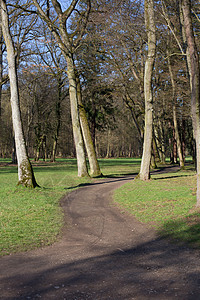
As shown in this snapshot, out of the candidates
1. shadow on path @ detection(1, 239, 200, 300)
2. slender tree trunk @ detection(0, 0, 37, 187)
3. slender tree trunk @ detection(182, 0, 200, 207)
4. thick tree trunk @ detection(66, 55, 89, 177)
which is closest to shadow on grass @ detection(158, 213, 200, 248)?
shadow on path @ detection(1, 239, 200, 300)

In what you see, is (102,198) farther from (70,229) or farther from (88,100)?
(88,100)

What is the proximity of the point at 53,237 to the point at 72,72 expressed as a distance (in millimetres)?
15455

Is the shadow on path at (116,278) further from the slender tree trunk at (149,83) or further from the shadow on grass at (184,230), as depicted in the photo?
the slender tree trunk at (149,83)

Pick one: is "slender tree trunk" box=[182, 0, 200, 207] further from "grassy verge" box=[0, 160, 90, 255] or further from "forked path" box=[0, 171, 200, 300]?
"grassy verge" box=[0, 160, 90, 255]

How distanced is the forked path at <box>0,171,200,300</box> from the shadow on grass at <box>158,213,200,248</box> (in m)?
0.30

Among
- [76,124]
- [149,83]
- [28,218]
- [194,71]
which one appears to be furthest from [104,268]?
[76,124]

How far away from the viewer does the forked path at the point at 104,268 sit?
4238mm

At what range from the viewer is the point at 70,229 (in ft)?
27.1

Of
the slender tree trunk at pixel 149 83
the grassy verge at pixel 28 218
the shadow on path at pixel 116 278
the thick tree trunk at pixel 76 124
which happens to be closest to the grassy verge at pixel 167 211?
the shadow on path at pixel 116 278

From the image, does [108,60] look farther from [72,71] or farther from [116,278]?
[116,278]

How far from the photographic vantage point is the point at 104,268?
5.20m

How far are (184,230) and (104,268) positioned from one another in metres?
3.14

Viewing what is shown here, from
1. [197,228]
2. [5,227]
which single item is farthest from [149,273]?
[5,227]

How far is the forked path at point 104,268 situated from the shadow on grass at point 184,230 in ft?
0.99
